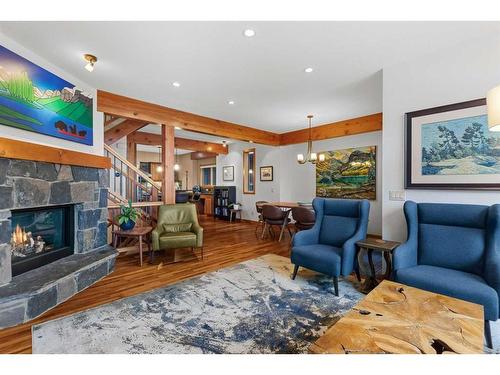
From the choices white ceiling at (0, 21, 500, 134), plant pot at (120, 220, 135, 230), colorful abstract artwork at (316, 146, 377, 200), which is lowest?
plant pot at (120, 220, 135, 230)

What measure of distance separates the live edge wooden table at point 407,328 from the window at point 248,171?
245 inches

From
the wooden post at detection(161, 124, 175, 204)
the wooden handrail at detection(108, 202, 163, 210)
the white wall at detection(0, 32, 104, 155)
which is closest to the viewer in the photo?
the white wall at detection(0, 32, 104, 155)

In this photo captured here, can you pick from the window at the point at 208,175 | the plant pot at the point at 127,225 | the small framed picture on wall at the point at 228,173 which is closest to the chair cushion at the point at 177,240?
the plant pot at the point at 127,225

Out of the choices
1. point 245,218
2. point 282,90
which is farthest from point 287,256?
point 245,218

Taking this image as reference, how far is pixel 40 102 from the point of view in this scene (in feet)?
8.77

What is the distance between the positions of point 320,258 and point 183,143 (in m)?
5.79

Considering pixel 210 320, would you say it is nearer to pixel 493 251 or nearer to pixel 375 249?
pixel 375 249

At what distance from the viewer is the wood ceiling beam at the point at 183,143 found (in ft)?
20.5

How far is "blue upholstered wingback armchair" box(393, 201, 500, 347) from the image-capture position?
180 cm

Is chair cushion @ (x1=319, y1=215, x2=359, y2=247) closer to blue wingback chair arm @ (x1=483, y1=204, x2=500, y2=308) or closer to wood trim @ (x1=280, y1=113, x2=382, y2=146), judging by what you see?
blue wingback chair arm @ (x1=483, y1=204, x2=500, y2=308)

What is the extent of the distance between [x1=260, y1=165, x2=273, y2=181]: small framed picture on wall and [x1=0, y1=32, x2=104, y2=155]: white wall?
4.57 meters

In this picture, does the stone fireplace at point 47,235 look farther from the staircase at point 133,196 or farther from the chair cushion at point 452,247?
the chair cushion at point 452,247

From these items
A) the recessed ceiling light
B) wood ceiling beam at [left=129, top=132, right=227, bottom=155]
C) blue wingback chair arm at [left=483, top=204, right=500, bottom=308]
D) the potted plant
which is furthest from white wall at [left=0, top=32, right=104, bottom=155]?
blue wingback chair arm at [left=483, top=204, right=500, bottom=308]
